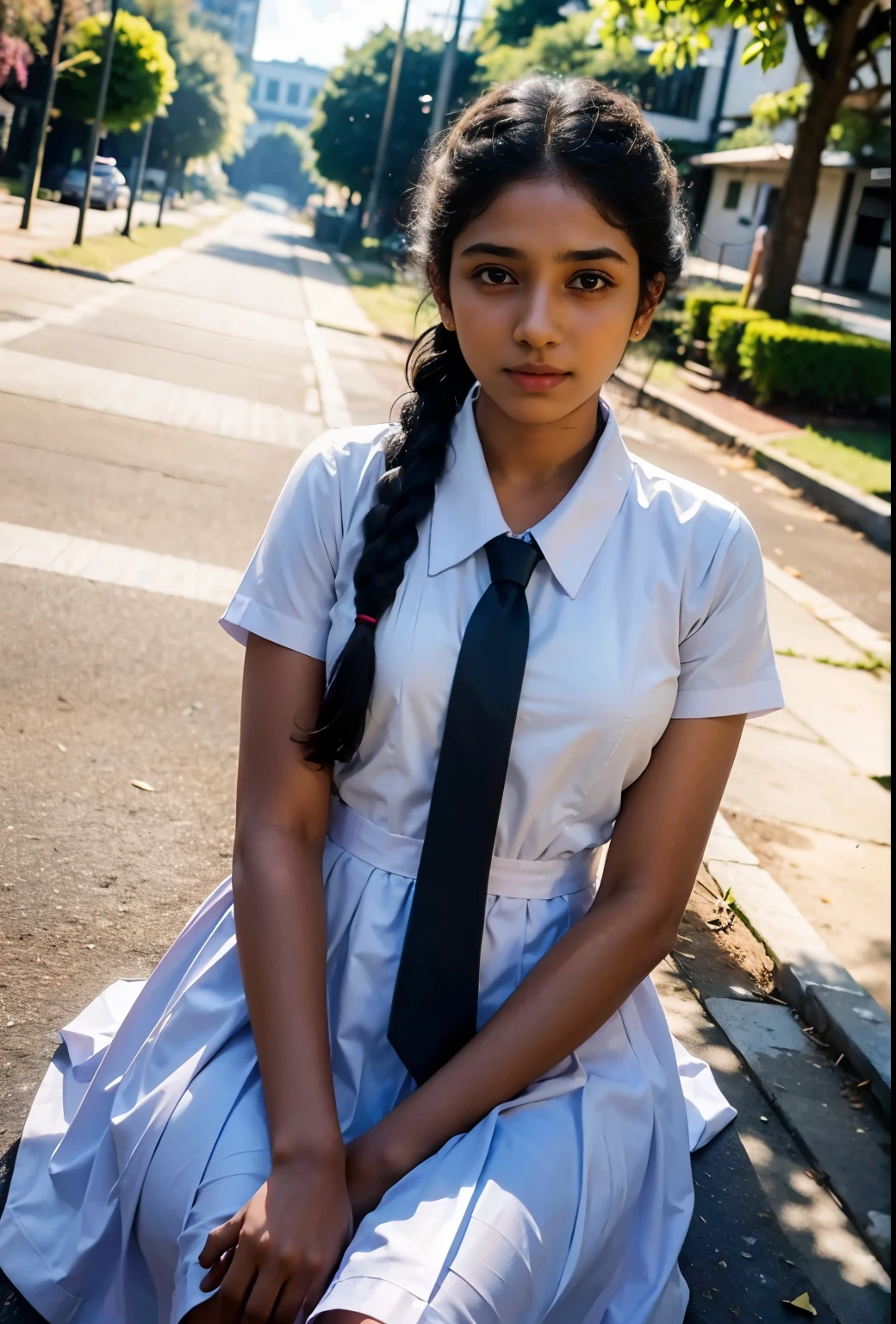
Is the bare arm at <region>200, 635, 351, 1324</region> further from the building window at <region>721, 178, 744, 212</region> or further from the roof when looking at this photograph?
the building window at <region>721, 178, 744, 212</region>

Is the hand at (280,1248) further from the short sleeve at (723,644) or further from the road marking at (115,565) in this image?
the road marking at (115,565)

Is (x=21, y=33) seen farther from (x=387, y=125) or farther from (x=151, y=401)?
(x=387, y=125)

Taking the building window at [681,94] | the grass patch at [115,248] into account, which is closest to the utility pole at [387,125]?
the grass patch at [115,248]

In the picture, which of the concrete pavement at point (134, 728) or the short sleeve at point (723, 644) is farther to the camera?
the concrete pavement at point (134, 728)

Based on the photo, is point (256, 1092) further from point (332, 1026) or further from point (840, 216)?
point (840, 216)

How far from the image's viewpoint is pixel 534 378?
2.10m

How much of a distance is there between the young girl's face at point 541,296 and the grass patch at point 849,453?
10900mm

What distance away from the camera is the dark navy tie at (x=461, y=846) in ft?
6.39

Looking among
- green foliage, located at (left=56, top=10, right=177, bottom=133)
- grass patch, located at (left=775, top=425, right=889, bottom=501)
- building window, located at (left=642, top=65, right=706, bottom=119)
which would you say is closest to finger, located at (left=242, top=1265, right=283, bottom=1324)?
grass patch, located at (left=775, top=425, right=889, bottom=501)

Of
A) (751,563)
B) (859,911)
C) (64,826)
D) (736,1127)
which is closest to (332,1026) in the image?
(751,563)

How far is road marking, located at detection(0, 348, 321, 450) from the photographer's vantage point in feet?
32.3

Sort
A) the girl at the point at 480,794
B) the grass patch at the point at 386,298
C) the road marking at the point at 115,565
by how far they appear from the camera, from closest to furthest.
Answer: the girl at the point at 480,794 < the road marking at the point at 115,565 < the grass patch at the point at 386,298

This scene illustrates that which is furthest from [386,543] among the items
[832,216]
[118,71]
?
[832,216]

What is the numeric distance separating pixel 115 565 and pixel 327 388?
7394 mm
